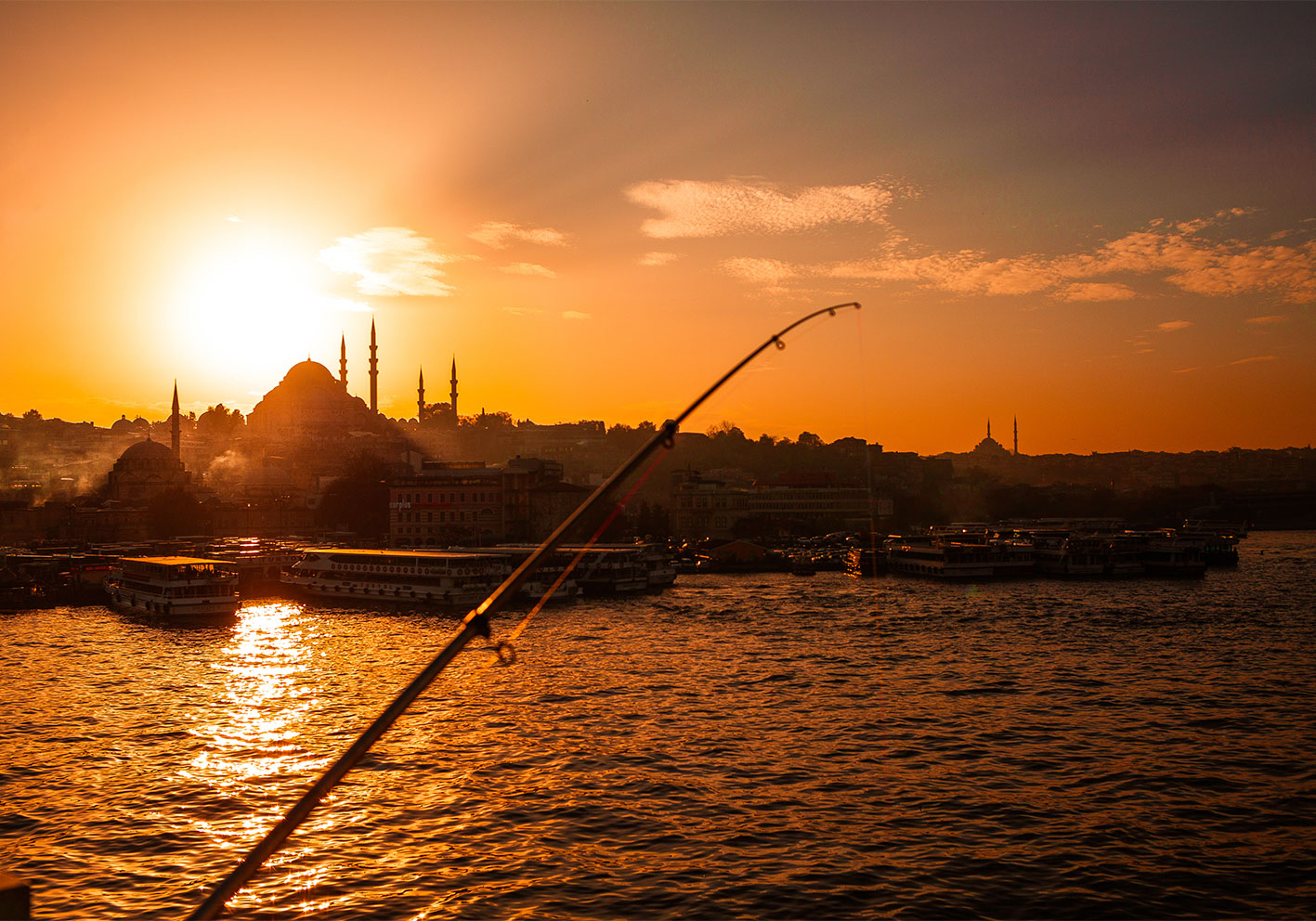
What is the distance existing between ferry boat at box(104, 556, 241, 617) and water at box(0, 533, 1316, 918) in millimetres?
8198

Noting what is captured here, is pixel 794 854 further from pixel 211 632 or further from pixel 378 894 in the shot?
pixel 211 632

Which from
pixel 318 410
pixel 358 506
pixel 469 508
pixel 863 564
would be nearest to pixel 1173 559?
pixel 863 564

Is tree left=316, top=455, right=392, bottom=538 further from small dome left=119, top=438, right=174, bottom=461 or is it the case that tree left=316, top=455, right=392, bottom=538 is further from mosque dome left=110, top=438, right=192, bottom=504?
small dome left=119, top=438, right=174, bottom=461

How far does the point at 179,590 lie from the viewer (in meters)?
43.8

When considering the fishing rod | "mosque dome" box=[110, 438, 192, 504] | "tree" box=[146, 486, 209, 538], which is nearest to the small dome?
"mosque dome" box=[110, 438, 192, 504]

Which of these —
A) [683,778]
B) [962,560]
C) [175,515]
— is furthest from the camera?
[175,515]

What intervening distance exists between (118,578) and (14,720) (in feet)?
93.9

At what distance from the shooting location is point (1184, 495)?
14688 cm

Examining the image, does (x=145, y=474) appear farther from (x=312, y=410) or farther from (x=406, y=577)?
(x=406, y=577)

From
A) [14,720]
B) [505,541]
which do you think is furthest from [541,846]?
[505,541]

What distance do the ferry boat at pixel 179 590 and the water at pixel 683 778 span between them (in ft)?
26.9

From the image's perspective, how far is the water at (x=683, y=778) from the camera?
44.1 ft

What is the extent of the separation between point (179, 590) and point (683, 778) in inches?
1316

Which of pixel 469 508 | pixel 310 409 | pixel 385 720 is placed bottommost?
pixel 385 720
